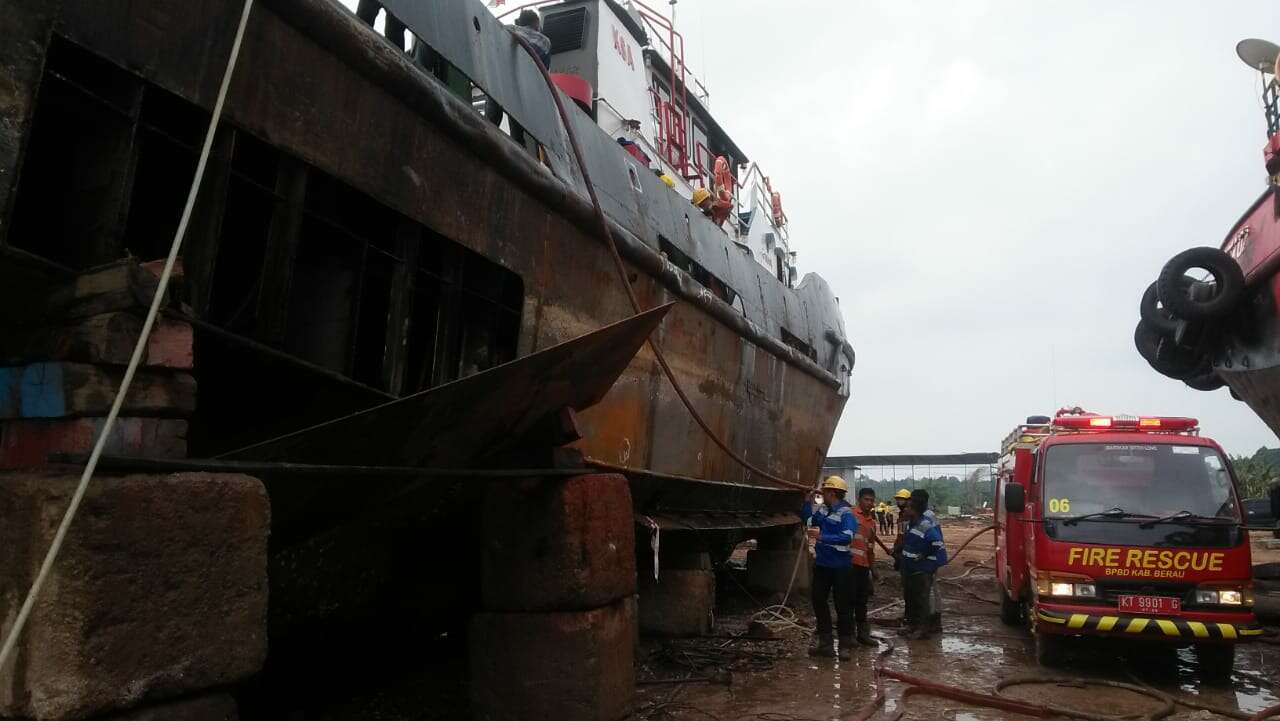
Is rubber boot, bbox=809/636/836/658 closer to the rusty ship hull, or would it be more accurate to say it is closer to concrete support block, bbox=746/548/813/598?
the rusty ship hull

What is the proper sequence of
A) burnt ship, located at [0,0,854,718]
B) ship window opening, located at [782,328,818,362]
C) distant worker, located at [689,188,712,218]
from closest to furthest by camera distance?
burnt ship, located at [0,0,854,718] < distant worker, located at [689,188,712,218] < ship window opening, located at [782,328,818,362]

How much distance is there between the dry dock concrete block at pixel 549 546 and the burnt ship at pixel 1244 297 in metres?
6.56

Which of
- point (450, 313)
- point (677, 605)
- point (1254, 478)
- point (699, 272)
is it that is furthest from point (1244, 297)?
point (1254, 478)

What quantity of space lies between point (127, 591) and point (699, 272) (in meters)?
5.75

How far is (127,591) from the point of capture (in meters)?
1.99

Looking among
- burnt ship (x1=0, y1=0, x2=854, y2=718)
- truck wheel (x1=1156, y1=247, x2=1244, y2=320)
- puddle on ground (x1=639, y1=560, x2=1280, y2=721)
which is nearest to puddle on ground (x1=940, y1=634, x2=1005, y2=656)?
puddle on ground (x1=639, y1=560, x2=1280, y2=721)

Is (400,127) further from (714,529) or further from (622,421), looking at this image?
(714,529)

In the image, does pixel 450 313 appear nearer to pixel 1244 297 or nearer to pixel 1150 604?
pixel 1150 604

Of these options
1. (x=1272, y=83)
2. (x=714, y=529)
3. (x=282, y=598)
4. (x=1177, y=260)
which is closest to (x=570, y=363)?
(x=282, y=598)

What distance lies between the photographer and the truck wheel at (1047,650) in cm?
621

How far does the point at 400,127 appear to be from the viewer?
3551 mm

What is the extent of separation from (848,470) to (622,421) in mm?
32611

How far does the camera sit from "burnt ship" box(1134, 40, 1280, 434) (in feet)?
24.6

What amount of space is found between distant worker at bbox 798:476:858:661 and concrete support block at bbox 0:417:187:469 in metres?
5.30
